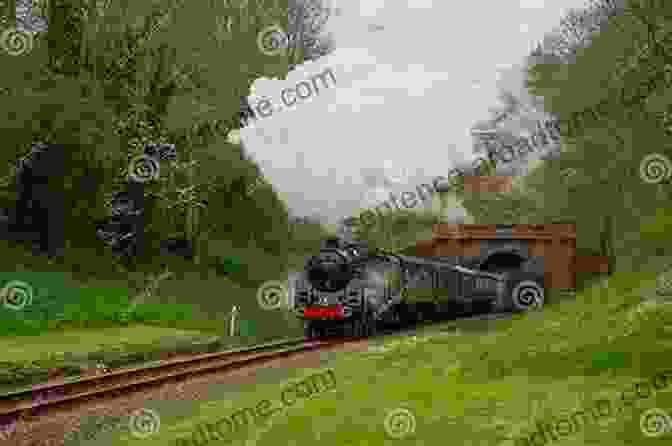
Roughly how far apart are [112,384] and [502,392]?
24.9 ft

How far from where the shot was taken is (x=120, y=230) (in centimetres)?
2761

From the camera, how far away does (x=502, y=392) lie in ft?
24.8

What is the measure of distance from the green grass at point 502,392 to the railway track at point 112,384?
1254 millimetres

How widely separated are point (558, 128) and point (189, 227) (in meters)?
14.5

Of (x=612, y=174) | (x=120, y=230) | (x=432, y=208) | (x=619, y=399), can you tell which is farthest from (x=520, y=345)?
(x=432, y=208)

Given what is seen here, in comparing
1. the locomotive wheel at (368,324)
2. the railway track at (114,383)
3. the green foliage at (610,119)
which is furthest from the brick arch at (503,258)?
the railway track at (114,383)

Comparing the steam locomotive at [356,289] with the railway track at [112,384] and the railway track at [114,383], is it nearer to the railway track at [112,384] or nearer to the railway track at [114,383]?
the railway track at [114,383]

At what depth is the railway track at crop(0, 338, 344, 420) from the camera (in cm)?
1041

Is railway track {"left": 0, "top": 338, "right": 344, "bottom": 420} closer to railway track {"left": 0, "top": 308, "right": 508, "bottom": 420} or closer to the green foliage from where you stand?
railway track {"left": 0, "top": 308, "right": 508, "bottom": 420}

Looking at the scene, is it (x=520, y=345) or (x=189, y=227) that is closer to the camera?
(x=520, y=345)

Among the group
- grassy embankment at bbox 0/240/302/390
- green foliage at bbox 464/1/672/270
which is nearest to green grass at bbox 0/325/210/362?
grassy embankment at bbox 0/240/302/390

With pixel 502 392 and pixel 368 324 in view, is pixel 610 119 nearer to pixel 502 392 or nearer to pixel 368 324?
pixel 368 324

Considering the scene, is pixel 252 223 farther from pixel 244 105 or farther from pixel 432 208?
pixel 432 208

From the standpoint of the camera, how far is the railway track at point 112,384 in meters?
10.4
